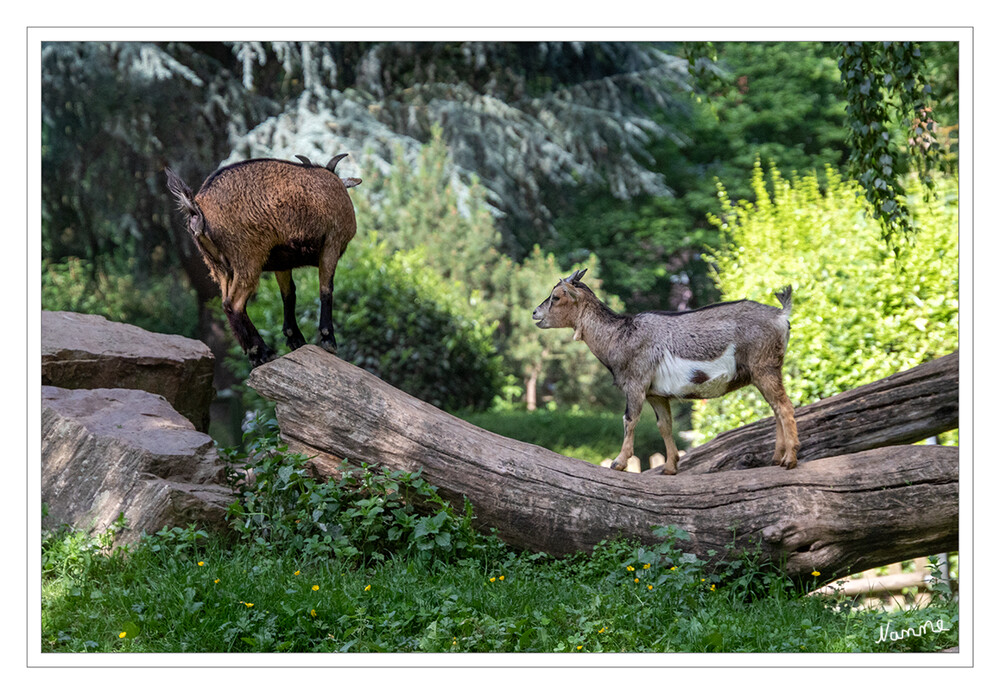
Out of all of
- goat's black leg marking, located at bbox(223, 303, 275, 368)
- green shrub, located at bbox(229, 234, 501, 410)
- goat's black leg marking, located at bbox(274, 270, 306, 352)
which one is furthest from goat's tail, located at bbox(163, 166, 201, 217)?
green shrub, located at bbox(229, 234, 501, 410)

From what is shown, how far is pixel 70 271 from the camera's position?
15.9 meters

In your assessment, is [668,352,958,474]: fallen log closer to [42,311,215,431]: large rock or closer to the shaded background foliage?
[42,311,215,431]: large rock

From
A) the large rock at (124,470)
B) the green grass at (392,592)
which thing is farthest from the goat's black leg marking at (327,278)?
the large rock at (124,470)

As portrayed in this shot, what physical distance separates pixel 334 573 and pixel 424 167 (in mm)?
10708

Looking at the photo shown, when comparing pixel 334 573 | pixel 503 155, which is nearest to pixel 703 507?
pixel 334 573

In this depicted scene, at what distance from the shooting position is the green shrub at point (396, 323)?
992 cm

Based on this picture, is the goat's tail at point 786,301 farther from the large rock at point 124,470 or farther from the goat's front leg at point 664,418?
the large rock at point 124,470

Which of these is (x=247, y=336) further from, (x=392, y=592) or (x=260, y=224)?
(x=392, y=592)

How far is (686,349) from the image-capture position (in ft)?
16.4

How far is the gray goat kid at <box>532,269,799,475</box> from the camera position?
491cm

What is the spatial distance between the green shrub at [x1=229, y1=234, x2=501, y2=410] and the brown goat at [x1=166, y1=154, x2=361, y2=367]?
176 inches

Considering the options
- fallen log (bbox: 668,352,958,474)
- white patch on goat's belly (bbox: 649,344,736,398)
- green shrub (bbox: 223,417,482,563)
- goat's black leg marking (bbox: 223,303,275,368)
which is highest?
goat's black leg marking (bbox: 223,303,275,368)

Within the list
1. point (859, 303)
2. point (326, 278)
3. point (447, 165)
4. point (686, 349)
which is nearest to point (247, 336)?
point (326, 278)
